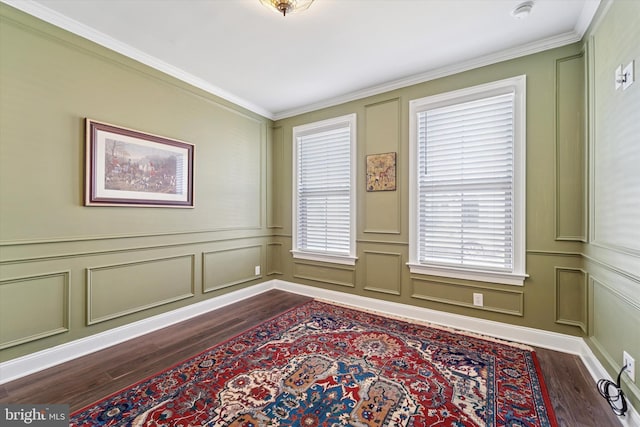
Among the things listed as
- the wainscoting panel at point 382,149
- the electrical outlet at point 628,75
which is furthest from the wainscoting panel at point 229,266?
the electrical outlet at point 628,75

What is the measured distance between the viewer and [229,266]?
149 inches

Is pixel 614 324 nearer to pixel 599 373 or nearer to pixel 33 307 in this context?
pixel 599 373

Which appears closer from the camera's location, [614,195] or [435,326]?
[614,195]

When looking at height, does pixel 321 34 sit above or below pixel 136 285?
above

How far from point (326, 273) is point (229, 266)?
1.36 metres

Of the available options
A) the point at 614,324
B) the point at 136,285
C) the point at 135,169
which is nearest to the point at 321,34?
the point at 135,169

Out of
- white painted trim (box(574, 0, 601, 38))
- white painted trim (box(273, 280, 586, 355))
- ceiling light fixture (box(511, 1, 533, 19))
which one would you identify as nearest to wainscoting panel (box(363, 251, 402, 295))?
white painted trim (box(273, 280, 586, 355))

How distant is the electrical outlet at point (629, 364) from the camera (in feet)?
5.25

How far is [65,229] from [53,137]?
76 cm

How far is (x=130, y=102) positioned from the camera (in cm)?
272

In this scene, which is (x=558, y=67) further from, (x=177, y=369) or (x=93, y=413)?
(x=93, y=413)

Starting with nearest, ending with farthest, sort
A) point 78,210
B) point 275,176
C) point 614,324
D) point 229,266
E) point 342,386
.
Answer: point 614,324, point 342,386, point 78,210, point 229,266, point 275,176

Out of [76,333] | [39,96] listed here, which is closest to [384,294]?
[76,333]

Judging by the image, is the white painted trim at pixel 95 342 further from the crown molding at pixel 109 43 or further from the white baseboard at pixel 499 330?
the crown molding at pixel 109 43
